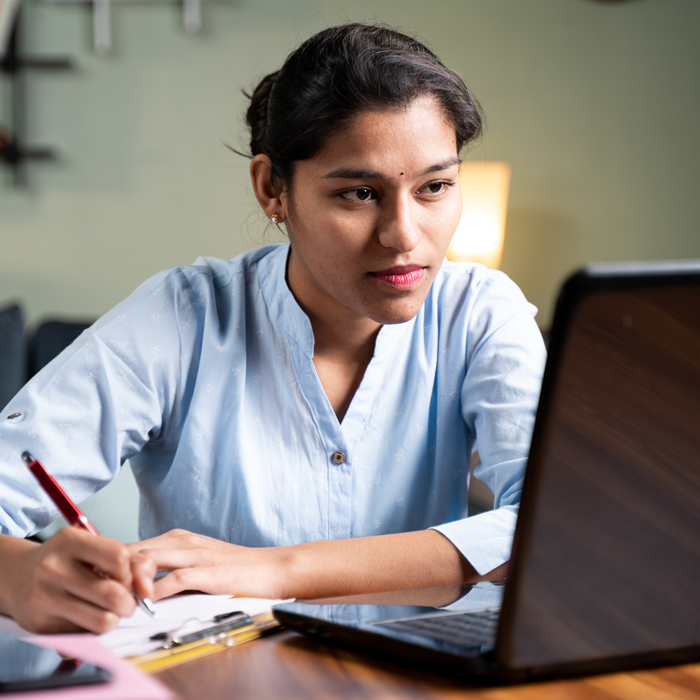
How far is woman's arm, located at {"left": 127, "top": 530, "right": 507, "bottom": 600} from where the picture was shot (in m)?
Answer: 0.66

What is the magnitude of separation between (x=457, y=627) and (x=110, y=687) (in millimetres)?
237

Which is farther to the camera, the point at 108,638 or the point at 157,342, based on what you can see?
the point at 157,342

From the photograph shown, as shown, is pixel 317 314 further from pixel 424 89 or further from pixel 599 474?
pixel 599 474

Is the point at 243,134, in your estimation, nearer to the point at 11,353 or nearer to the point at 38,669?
the point at 11,353

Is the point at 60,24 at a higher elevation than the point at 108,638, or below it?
higher

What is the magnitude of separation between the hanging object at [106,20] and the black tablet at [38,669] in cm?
229

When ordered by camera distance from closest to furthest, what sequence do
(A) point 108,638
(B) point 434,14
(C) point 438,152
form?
(A) point 108,638, (C) point 438,152, (B) point 434,14

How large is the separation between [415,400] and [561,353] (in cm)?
71

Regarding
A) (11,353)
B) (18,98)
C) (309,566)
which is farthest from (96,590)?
(18,98)

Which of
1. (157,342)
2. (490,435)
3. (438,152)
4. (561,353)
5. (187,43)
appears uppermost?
(187,43)

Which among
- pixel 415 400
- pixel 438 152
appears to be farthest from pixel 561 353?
pixel 415 400

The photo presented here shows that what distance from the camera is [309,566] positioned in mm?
713

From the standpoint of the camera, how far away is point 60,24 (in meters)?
2.39

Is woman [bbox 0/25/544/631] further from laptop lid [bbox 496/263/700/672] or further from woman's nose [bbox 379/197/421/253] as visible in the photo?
laptop lid [bbox 496/263/700/672]
